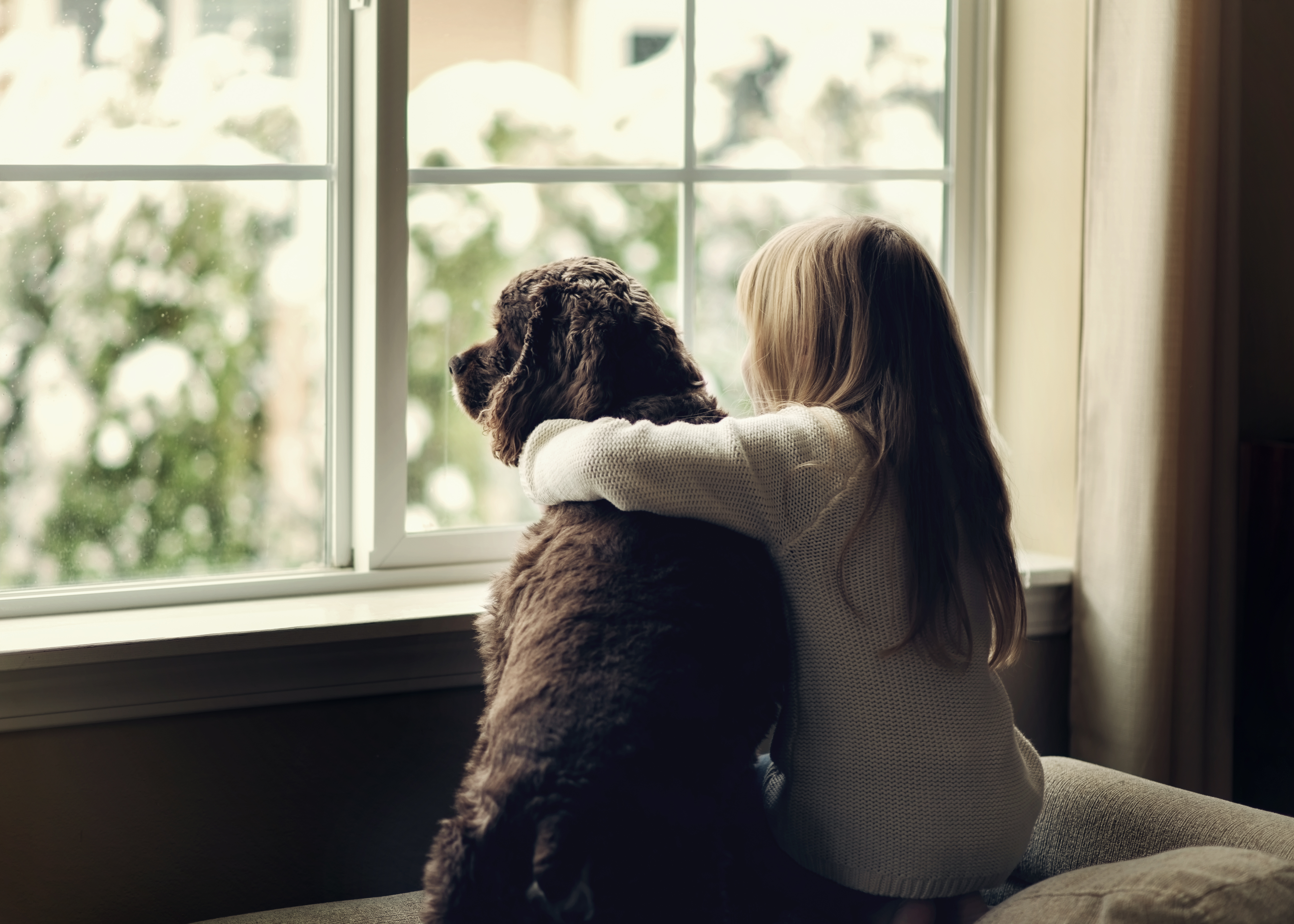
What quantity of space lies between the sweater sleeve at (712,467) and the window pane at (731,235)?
29.0 inches

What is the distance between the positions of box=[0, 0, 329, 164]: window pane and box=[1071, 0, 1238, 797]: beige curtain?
118cm

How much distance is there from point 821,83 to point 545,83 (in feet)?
1.61

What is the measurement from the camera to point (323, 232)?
165 cm

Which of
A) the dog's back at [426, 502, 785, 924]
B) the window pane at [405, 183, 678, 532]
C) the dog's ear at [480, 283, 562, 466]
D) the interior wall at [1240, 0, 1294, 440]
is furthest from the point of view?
the interior wall at [1240, 0, 1294, 440]

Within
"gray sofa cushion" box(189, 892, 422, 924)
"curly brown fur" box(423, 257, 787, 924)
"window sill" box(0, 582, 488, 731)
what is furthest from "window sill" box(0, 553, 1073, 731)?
"curly brown fur" box(423, 257, 787, 924)

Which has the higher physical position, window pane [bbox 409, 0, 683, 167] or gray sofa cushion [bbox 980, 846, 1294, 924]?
window pane [bbox 409, 0, 683, 167]

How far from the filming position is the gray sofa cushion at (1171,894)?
3.40 ft

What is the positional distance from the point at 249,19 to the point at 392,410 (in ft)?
1.86

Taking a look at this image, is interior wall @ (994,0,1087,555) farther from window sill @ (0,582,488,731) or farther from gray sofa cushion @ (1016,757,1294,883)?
window sill @ (0,582,488,731)

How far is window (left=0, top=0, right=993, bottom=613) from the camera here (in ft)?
4.96

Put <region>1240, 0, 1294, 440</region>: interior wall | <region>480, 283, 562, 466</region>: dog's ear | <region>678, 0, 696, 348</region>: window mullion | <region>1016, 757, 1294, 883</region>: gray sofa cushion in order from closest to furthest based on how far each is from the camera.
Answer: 1. <region>480, 283, 562, 466</region>: dog's ear
2. <region>1016, 757, 1294, 883</region>: gray sofa cushion
3. <region>678, 0, 696, 348</region>: window mullion
4. <region>1240, 0, 1294, 440</region>: interior wall

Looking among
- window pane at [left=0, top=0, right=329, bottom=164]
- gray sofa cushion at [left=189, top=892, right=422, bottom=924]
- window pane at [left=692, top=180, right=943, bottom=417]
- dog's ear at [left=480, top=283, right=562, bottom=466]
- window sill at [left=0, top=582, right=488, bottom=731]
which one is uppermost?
window pane at [left=0, top=0, right=329, bottom=164]

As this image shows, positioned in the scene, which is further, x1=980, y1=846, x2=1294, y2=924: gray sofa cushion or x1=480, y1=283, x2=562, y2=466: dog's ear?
x1=480, y1=283, x2=562, y2=466: dog's ear

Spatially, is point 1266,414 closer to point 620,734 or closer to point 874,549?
point 874,549
